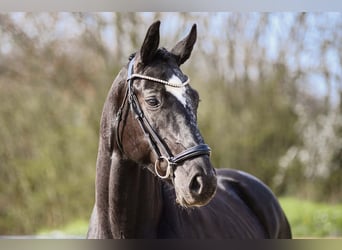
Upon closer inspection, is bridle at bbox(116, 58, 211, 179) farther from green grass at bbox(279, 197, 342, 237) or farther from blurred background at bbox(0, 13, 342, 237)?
green grass at bbox(279, 197, 342, 237)

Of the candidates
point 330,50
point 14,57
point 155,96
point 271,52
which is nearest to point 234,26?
point 271,52

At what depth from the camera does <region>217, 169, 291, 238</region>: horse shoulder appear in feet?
9.49

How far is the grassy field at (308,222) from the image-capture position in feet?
18.2

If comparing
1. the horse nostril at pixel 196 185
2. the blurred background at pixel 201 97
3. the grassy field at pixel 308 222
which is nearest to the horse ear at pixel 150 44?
the horse nostril at pixel 196 185

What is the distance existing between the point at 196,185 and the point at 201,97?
4.12 m

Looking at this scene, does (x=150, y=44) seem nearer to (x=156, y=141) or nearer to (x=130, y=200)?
(x=156, y=141)

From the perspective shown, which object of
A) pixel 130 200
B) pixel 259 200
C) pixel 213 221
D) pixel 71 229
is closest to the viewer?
pixel 130 200

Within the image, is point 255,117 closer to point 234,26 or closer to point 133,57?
point 234,26

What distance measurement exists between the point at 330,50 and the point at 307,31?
1.09ft

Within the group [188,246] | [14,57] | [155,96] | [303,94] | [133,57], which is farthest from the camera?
[303,94]

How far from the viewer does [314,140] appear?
603cm

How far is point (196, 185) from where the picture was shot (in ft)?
5.39

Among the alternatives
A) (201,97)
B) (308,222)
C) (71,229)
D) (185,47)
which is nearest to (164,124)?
(185,47)

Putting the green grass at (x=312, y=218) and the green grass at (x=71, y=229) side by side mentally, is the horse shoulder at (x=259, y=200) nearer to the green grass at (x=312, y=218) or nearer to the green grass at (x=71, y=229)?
the green grass at (x=312, y=218)
